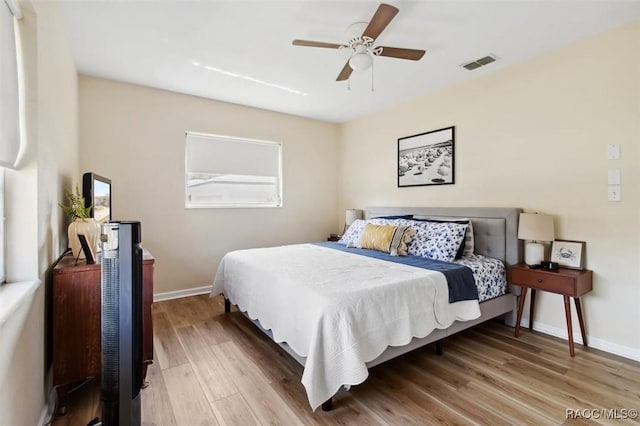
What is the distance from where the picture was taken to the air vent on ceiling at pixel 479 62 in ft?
9.39

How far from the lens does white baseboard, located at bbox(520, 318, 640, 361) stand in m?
2.35

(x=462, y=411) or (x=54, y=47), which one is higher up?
(x=54, y=47)

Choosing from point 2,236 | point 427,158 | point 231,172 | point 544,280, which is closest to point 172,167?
point 231,172

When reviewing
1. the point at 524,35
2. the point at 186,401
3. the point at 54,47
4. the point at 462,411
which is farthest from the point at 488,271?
the point at 54,47

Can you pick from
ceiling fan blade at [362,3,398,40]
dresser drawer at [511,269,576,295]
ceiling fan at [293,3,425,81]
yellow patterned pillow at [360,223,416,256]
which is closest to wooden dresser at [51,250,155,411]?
ceiling fan at [293,3,425,81]

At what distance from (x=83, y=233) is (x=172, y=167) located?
80.0 inches

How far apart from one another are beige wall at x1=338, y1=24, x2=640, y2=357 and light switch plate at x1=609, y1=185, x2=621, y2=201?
36mm

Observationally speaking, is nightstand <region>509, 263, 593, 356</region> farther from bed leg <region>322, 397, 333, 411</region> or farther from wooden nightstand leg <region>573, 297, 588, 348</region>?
bed leg <region>322, 397, 333, 411</region>

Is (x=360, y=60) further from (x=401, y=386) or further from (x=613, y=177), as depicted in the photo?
(x=401, y=386)

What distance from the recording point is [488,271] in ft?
8.95

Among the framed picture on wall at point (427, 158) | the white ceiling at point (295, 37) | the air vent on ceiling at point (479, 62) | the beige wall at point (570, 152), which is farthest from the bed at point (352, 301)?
the white ceiling at point (295, 37)

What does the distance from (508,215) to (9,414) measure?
11.7 feet

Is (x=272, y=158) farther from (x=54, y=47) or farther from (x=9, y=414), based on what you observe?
(x=9, y=414)

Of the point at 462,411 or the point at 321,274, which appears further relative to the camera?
the point at 321,274
